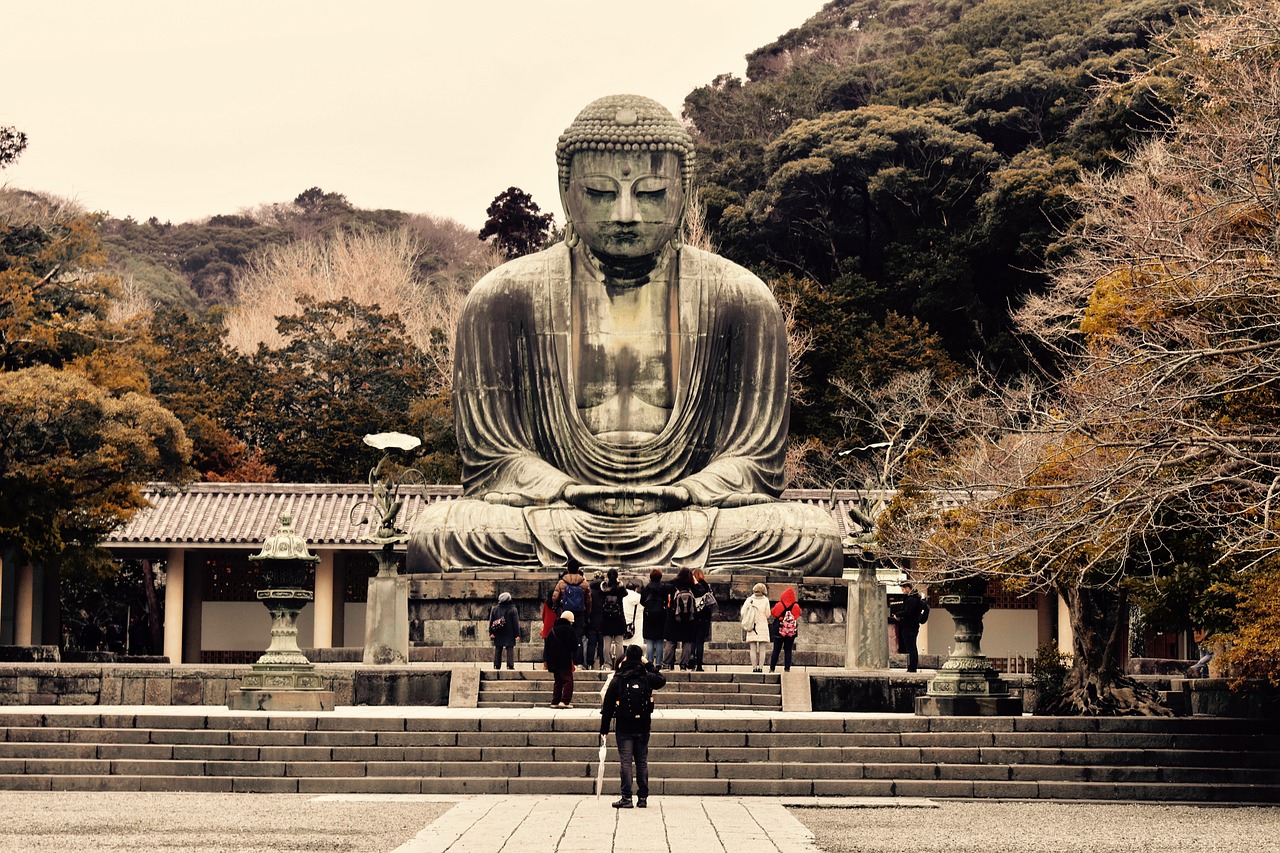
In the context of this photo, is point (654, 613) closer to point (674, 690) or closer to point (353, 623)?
point (674, 690)

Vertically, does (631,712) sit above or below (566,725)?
above

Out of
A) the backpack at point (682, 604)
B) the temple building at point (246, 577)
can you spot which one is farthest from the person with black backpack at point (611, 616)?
the temple building at point (246, 577)

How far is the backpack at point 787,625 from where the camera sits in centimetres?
1833

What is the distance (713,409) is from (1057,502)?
7540 mm

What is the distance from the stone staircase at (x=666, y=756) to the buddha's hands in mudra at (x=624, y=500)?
6.38 metres

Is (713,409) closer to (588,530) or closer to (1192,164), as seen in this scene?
(588,530)

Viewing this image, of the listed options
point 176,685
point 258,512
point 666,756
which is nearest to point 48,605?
point 258,512

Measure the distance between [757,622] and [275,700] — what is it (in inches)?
179

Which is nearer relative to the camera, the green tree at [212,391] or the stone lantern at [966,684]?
the stone lantern at [966,684]

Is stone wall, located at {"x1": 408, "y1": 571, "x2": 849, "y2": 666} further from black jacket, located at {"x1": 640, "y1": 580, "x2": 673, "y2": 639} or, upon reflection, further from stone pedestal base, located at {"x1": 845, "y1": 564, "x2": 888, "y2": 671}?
black jacket, located at {"x1": 640, "y1": 580, "x2": 673, "y2": 639}

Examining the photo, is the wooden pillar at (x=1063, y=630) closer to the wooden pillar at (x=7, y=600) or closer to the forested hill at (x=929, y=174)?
the forested hill at (x=929, y=174)

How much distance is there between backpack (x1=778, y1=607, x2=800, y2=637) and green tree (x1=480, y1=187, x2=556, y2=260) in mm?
31385

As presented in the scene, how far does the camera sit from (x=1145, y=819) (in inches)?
520

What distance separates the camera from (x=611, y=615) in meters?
18.2
